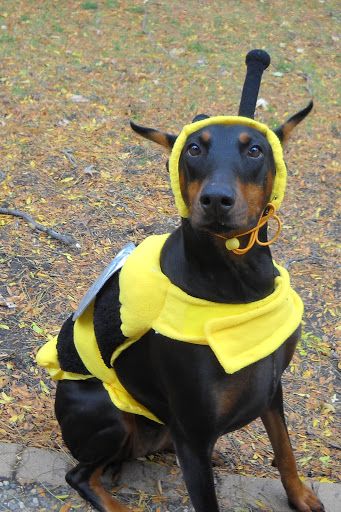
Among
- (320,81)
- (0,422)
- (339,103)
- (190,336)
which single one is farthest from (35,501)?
(320,81)

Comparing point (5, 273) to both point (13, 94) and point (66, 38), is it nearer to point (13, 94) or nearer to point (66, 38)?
point (13, 94)

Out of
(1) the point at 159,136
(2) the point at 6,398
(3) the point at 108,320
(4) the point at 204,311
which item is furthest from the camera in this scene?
(2) the point at 6,398

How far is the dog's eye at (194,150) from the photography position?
2.47 m

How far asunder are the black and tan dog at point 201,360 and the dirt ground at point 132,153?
471mm

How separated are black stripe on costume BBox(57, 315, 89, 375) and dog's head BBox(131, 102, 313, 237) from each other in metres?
0.92

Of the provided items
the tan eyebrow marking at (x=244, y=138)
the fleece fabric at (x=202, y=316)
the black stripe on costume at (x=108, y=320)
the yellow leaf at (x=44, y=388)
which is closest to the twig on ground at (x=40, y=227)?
the yellow leaf at (x=44, y=388)

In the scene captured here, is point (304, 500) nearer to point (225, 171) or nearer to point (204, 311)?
point (204, 311)

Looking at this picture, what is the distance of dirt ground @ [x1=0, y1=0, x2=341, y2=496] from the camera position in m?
3.84

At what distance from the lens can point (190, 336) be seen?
2.53 meters

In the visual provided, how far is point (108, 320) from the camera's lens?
285 cm

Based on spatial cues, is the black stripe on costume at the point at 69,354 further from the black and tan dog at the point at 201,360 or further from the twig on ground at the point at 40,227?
the twig on ground at the point at 40,227

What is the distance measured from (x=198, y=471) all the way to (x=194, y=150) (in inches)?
48.4

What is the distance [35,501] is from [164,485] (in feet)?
1.93

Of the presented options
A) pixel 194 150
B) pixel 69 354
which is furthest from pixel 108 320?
pixel 194 150
